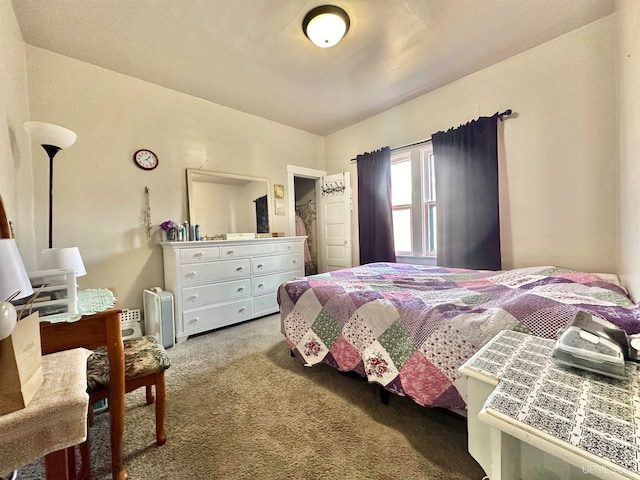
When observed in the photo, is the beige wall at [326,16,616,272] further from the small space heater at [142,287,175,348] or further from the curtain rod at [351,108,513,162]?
the small space heater at [142,287,175,348]

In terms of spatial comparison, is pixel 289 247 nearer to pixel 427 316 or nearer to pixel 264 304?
pixel 264 304

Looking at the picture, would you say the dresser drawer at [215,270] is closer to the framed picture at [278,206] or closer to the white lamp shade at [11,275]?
the framed picture at [278,206]

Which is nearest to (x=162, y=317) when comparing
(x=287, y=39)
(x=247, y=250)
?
(x=247, y=250)

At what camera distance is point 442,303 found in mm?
1443

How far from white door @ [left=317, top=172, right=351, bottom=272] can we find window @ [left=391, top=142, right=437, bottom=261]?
73 centimetres

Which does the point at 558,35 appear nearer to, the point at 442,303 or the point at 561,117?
the point at 561,117

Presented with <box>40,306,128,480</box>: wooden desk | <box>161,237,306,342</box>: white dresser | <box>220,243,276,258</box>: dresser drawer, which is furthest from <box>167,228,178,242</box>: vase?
<box>40,306,128,480</box>: wooden desk

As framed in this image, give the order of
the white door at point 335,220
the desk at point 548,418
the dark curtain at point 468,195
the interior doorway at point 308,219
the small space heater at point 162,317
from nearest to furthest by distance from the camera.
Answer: the desk at point 548,418, the small space heater at point 162,317, the dark curtain at point 468,195, the white door at point 335,220, the interior doorway at point 308,219

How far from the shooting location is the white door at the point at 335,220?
3953 mm

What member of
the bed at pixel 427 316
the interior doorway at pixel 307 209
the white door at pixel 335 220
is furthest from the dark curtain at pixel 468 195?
the interior doorway at pixel 307 209

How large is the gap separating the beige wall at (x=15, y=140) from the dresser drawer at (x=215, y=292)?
119 cm

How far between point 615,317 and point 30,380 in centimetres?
201

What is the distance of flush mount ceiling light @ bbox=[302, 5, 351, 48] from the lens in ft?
5.93

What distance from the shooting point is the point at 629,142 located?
1541 mm
